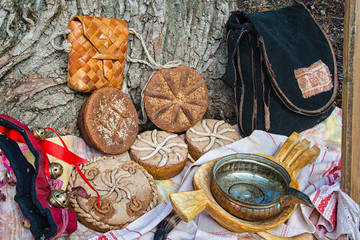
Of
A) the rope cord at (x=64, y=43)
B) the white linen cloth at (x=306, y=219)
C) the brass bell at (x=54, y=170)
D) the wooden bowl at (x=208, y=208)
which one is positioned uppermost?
the rope cord at (x=64, y=43)

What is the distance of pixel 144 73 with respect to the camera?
6.97 ft

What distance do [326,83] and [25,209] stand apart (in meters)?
2.04

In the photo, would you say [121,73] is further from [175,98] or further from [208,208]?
[208,208]

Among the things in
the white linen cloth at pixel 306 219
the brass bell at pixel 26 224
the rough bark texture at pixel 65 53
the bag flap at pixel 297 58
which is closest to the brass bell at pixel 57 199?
the brass bell at pixel 26 224

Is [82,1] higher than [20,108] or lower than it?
higher

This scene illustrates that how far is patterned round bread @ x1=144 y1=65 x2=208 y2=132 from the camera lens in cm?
205

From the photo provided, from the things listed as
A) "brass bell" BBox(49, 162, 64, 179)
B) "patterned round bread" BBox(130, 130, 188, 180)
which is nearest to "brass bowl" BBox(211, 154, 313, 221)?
"patterned round bread" BBox(130, 130, 188, 180)

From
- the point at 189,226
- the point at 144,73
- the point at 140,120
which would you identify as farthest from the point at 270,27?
the point at 189,226

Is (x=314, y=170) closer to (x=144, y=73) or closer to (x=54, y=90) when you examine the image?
(x=144, y=73)

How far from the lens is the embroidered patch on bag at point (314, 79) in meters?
2.14

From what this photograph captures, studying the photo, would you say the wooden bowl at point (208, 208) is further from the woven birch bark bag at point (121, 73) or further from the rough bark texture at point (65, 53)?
the rough bark texture at point (65, 53)

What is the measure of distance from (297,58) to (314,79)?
190mm

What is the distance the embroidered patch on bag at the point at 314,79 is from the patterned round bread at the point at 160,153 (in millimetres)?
913

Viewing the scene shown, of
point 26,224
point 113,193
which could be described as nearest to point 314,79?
point 113,193
